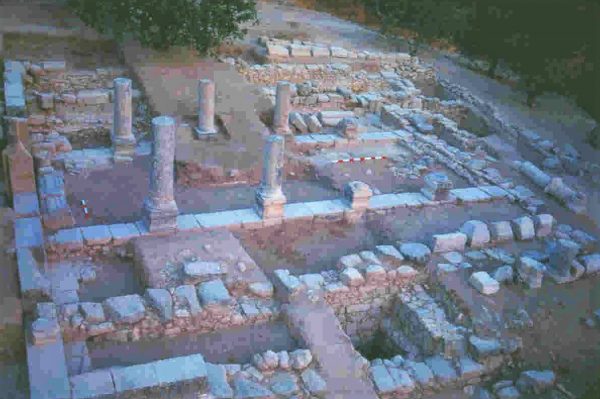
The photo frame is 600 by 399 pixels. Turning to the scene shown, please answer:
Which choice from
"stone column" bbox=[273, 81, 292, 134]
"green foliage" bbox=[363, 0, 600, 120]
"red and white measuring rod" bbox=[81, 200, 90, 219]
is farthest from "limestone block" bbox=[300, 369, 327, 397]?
"green foliage" bbox=[363, 0, 600, 120]

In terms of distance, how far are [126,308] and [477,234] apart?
21.4ft

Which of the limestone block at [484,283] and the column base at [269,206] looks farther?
the column base at [269,206]

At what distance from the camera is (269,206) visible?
12.7 metres

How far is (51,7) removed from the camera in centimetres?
2356

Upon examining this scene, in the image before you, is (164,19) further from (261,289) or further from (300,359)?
(300,359)

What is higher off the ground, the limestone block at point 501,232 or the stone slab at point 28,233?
the stone slab at point 28,233

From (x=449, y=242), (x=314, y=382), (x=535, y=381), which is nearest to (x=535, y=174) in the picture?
(x=449, y=242)

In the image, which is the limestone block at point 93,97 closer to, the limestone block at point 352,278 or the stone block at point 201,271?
the stone block at point 201,271

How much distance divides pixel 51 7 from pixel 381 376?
19084 mm

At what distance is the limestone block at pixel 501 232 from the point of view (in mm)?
13039

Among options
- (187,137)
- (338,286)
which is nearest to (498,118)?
(187,137)

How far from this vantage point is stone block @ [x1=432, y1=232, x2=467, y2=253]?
12492 millimetres

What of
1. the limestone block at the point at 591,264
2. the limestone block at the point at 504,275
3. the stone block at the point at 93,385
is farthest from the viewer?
the limestone block at the point at 591,264

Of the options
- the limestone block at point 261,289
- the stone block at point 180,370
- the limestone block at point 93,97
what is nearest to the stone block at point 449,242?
the limestone block at point 261,289
